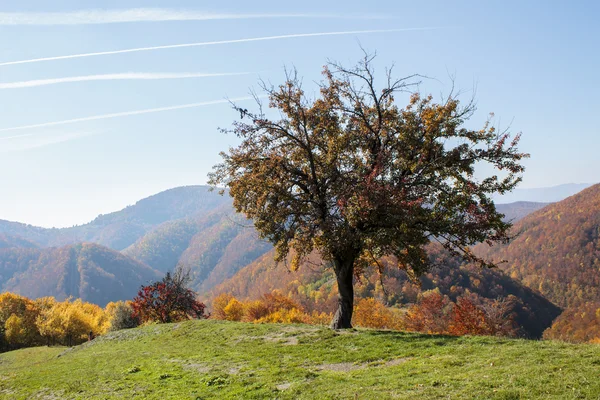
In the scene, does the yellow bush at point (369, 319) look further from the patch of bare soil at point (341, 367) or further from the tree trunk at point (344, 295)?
the patch of bare soil at point (341, 367)

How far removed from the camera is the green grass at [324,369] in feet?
37.8

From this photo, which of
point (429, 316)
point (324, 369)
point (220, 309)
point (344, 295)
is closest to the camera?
point (324, 369)

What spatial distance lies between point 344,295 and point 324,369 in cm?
1022

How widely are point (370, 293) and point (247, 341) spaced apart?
467 feet

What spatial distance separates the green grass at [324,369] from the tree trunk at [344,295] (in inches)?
63.7

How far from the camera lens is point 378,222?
76.3 ft

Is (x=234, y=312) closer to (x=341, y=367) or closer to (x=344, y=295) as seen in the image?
(x=344, y=295)

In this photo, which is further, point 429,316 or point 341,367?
point 429,316

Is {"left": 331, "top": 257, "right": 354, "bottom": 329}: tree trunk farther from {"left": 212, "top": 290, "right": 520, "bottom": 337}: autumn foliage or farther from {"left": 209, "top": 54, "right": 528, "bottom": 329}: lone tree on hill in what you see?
{"left": 212, "top": 290, "right": 520, "bottom": 337}: autumn foliage

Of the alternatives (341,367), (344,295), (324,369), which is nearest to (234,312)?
(344,295)

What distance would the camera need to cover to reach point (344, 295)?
87.7 feet

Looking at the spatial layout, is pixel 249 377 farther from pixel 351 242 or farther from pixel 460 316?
pixel 460 316

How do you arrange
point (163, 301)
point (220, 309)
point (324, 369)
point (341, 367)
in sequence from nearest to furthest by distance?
point (324, 369) → point (341, 367) → point (163, 301) → point (220, 309)

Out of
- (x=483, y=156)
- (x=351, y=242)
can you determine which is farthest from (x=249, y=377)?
(x=483, y=156)
